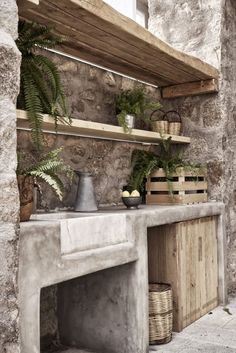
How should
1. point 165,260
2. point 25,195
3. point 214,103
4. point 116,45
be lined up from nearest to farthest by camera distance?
point 25,195, point 116,45, point 165,260, point 214,103

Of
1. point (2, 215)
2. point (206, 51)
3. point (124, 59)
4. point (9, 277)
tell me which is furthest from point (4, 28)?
point (206, 51)

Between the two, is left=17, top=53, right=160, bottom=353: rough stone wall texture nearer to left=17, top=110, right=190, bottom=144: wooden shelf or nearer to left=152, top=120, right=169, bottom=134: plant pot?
left=17, top=110, right=190, bottom=144: wooden shelf

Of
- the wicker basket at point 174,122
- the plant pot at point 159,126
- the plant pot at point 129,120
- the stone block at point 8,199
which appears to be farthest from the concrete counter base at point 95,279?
the wicker basket at point 174,122

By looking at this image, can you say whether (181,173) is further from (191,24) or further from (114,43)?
(191,24)

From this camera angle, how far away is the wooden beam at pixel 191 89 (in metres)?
3.94

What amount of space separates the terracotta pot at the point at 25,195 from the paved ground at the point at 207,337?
137 centimetres

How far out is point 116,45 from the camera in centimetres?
303

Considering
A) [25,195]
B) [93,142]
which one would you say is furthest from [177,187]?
[25,195]

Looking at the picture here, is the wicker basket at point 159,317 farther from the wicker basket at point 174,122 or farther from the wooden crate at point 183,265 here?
the wicker basket at point 174,122

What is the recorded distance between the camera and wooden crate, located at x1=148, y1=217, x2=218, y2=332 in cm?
314

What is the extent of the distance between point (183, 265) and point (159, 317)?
18.0 inches

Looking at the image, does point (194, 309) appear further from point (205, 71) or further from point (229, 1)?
point (229, 1)

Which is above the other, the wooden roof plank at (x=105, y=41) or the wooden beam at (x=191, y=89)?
the wooden roof plank at (x=105, y=41)

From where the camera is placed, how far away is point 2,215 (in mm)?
1715
